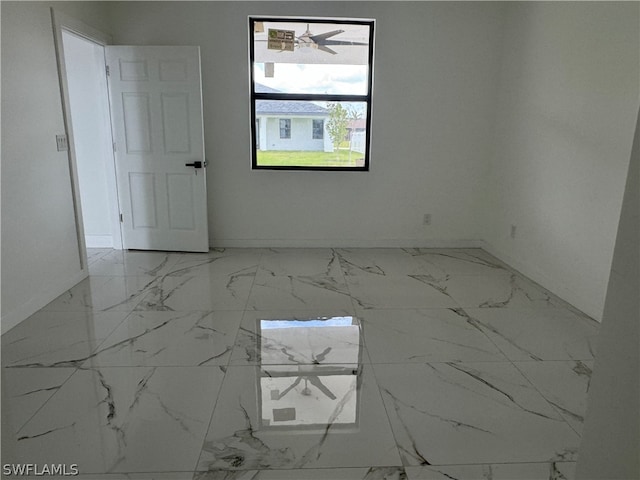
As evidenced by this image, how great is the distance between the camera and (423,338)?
2727mm

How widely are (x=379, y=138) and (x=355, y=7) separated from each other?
1.29 m

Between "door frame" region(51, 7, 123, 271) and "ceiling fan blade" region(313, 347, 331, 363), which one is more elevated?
"door frame" region(51, 7, 123, 271)

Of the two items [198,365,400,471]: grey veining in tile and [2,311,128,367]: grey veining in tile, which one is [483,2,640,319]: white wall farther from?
[2,311,128,367]: grey veining in tile

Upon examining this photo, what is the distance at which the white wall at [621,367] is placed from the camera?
2.75 feet

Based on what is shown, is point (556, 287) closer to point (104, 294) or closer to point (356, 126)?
point (356, 126)

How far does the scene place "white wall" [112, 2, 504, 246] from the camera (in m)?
4.30

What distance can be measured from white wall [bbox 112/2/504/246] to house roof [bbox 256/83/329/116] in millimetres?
167

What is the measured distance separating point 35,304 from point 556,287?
154 inches

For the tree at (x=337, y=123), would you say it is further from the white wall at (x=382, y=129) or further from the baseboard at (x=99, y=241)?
the baseboard at (x=99, y=241)

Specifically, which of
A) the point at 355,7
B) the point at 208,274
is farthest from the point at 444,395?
the point at 355,7

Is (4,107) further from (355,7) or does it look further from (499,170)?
(499,170)

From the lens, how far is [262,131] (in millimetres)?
4559

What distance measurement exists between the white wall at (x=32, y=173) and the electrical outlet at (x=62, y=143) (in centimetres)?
4

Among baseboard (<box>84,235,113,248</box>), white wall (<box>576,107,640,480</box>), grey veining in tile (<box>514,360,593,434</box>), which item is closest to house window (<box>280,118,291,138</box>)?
baseboard (<box>84,235,113,248</box>)
